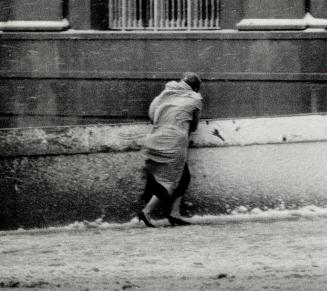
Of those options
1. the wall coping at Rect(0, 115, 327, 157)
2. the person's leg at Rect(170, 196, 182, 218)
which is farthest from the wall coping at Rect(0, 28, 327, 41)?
the person's leg at Rect(170, 196, 182, 218)

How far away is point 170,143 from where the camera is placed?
10.8 m

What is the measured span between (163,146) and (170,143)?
0.09 metres

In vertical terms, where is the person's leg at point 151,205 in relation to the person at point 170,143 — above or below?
below

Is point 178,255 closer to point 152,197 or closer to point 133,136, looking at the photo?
point 152,197

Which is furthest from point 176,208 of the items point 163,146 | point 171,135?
point 171,135

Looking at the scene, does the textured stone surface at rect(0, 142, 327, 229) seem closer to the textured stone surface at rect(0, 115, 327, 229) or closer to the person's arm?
the textured stone surface at rect(0, 115, 327, 229)

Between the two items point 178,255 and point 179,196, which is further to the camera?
point 179,196

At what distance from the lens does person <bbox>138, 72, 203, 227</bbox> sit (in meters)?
10.8

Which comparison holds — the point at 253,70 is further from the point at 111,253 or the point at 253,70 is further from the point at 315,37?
the point at 111,253

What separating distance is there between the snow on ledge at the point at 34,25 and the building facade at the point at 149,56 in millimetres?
13

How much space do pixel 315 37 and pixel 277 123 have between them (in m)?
1.64

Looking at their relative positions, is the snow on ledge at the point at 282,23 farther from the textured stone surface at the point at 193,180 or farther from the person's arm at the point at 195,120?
the person's arm at the point at 195,120

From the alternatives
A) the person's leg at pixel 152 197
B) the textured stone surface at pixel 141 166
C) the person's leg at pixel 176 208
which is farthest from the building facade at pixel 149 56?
the person's leg at pixel 152 197

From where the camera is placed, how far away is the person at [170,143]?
10.8 metres
